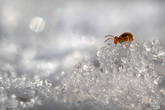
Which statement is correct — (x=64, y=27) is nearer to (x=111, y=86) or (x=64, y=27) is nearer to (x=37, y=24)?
(x=37, y=24)

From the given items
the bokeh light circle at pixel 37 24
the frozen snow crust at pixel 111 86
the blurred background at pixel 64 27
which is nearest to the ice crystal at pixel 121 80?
the frozen snow crust at pixel 111 86

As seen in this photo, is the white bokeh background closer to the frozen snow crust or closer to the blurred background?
the blurred background

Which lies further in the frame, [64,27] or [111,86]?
[64,27]

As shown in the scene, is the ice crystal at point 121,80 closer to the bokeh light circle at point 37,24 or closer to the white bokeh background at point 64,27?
the white bokeh background at point 64,27

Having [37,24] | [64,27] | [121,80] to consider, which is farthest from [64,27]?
[121,80]

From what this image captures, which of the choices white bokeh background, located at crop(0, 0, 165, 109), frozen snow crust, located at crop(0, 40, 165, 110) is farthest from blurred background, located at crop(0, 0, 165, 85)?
frozen snow crust, located at crop(0, 40, 165, 110)

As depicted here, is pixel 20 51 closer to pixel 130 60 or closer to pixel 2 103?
pixel 2 103
